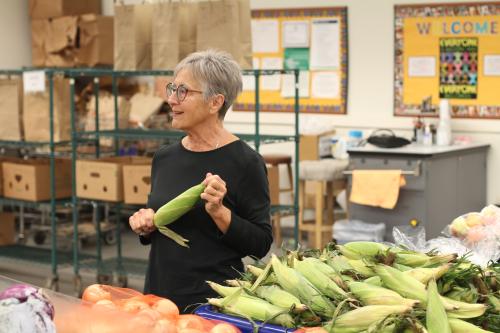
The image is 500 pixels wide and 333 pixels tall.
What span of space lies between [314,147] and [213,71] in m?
5.29

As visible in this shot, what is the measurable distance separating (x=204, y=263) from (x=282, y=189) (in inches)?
217

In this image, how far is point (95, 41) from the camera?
9.45 meters

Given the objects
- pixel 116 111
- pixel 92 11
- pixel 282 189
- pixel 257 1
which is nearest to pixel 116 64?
pixel 116 111

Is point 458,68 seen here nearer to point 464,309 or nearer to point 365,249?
point 365,249

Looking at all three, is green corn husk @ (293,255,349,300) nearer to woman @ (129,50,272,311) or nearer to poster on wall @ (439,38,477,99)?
woman @ (129,50,272,311)

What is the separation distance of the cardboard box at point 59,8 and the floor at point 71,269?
2437 mm

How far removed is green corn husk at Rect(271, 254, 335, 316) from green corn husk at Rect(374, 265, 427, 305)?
7.0 inches

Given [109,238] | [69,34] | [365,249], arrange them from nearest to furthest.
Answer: [365,249] < [109,238] < [69,34]

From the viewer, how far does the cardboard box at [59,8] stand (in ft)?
31.7

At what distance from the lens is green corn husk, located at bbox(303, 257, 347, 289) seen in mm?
2387

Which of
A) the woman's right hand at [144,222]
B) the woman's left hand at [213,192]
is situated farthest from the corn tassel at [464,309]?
the woman's right hand at [144,222]

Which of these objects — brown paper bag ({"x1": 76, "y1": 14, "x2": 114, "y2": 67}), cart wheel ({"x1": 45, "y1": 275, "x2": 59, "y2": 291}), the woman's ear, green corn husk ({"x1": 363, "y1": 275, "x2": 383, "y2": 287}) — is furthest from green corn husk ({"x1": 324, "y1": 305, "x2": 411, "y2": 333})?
brown paper bag ({"x1": 76, "y1": 14, "x2": 114, "y2": 67})

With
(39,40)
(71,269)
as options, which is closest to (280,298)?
(71,269)

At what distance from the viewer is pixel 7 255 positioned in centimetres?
731
